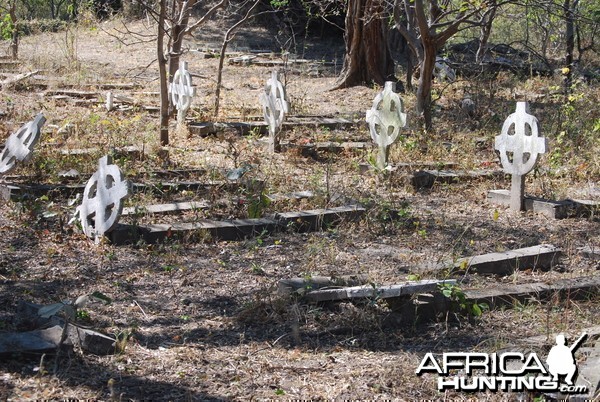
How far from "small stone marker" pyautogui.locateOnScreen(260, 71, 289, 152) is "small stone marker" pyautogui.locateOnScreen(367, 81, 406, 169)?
128cm

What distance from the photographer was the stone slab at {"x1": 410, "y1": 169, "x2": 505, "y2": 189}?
957cm

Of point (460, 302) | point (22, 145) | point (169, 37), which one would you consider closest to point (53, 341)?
point (460, 302)

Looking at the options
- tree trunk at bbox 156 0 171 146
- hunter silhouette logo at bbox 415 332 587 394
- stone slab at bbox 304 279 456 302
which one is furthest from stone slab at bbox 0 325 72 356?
tree trunk at bbox 156 0 171 146

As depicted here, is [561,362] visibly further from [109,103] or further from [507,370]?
[109,103]

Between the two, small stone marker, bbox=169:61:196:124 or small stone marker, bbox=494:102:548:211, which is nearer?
small stone marker, bbox=494:102:548:211

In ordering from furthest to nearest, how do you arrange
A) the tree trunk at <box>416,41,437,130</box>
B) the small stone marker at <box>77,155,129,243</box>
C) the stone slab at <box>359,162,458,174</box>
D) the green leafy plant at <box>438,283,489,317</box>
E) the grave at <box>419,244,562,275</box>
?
the tree trunk at <box>416,41,437,130</box> → the stone slab at <box>359,162,458,174</box> → the small stone marker at <box>77,155,129,243</box> → the grave at <box>419,244,562,275</box> → the green leafy plant at <box>438,283,489,317</box>

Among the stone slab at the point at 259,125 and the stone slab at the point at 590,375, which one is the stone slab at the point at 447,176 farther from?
the stone slab at the point at 590,375

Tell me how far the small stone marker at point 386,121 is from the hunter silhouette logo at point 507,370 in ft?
17.6

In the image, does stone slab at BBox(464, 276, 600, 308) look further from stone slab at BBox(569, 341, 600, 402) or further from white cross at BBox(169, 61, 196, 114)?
white cross at BBox(169, 61, 196, 114)

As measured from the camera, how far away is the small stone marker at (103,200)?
6809mm

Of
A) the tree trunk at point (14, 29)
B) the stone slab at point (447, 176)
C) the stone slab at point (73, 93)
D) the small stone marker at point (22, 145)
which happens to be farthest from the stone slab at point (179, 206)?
the tree trunk at point (14, 29)

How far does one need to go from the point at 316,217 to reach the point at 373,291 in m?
2.51

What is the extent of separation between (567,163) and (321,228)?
413 centimetres

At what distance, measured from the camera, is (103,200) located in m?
6.95
